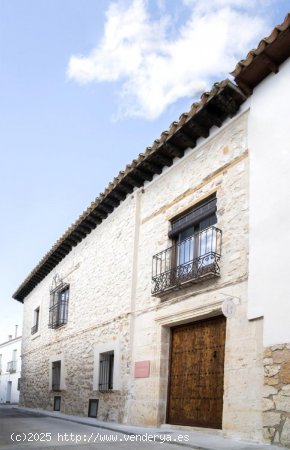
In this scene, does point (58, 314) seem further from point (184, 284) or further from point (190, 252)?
point (184, 284)

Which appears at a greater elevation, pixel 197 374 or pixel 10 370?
pixel 197 374

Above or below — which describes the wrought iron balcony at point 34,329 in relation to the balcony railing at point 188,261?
below

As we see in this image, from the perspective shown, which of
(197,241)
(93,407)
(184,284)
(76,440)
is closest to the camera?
(76,440)

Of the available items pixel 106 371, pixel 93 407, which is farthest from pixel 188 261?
pixel 93 407

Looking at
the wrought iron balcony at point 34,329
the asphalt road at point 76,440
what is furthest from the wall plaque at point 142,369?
the wrought iron balcony at point 34,329

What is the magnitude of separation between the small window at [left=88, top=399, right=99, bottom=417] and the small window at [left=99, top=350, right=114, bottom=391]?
41 centimetres

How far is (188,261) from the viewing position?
845 cm

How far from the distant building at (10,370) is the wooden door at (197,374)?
2556cm

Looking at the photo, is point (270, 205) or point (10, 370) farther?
point (10, 370)

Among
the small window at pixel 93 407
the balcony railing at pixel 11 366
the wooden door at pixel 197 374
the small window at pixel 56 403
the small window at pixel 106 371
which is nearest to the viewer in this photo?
the wooden door at pixel 197 374

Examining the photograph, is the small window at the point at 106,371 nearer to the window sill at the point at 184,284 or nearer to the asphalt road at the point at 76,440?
the asphalt road at the point at 76,440

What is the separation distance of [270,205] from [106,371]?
6.07 metres

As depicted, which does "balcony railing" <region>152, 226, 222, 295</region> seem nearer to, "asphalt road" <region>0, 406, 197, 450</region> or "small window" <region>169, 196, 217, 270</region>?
"small window" <region>169, 196, 217, 270</region>

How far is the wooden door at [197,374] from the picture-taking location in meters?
7.51
